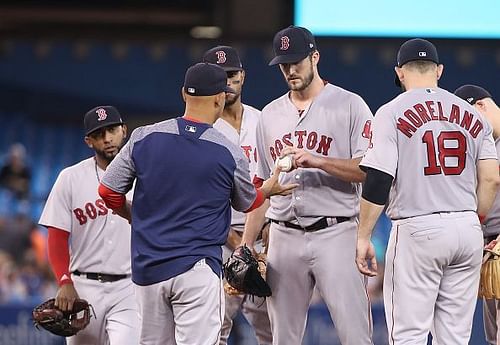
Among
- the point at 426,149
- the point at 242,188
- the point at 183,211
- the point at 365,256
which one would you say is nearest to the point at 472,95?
the point at 426,149

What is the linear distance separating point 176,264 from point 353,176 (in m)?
1.05

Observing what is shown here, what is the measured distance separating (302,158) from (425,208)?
2.08ft

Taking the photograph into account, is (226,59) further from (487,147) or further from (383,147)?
(487,147)

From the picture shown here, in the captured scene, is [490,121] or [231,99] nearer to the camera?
[490,121]

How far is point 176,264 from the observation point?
17.2 feet

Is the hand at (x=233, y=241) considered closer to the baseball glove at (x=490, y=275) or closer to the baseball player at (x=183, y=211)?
the baseball player at (x=183, y=211)

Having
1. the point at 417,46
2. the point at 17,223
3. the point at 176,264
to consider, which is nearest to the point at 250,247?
the point at 176,264

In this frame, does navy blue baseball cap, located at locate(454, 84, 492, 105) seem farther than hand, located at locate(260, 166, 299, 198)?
Yes

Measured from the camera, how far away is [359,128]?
585 centimetres

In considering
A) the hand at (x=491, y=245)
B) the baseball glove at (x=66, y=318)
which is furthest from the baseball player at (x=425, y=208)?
the baseball glove at (x=66, y=318)

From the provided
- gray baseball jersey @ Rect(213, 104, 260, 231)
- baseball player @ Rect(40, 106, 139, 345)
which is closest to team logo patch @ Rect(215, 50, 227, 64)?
gray baseball jersey @ Rect(213, 104, 260, 231)

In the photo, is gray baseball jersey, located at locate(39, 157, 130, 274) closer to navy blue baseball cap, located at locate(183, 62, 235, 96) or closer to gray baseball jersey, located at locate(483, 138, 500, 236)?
navy blue baseball cap, located at locate(183, 62, 235, 96)

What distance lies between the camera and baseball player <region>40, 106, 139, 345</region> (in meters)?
6.33

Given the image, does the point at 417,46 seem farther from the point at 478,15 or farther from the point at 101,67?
the point at 101,67
